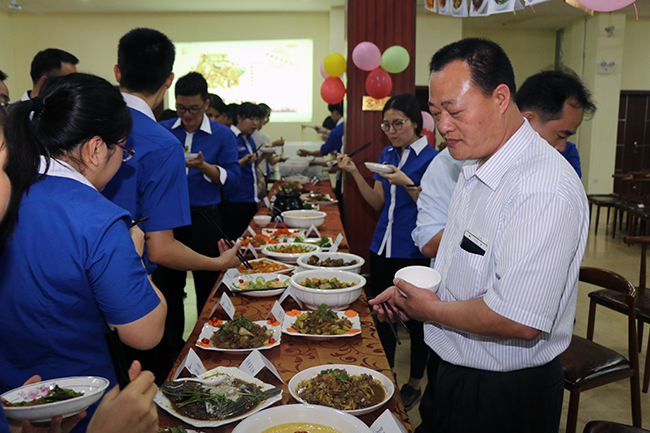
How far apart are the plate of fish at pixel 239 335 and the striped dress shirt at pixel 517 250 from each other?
1.50ft

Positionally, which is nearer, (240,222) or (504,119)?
(504,119)

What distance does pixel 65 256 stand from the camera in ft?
2.90

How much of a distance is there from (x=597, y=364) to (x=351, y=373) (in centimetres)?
126

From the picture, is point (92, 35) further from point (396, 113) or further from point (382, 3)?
point (396, 113)

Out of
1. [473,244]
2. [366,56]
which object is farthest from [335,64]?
[473,244]

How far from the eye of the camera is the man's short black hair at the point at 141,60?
5.22 ft

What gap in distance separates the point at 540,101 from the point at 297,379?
3.83 feet

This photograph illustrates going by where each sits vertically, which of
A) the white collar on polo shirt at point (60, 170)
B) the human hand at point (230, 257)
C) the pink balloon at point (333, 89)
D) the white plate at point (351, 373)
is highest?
the pink balloon at point (333, 89)

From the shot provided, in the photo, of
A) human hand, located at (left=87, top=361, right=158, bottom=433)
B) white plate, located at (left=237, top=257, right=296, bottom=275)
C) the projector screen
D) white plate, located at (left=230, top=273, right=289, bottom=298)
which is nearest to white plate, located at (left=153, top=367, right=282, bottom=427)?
human hand, located at (left=87, top=361, right=158, bottom=433)

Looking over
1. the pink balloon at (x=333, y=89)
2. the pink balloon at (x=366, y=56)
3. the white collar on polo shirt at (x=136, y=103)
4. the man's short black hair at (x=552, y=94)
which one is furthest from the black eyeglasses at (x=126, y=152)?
the pink balloon at (x=333, y=89)

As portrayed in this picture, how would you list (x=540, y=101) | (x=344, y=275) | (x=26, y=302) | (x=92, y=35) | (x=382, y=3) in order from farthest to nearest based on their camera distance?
(x=92, y=35) → (x=382, y=3) → (x=344, y=275) → (x=540, y=101) → (x=26, y=302)

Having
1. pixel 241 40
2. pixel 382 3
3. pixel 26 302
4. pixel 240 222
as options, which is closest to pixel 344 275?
pixel 26 302

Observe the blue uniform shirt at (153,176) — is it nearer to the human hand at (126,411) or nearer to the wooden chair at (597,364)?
the human hand at (126,411)

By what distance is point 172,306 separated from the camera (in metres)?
2.52
